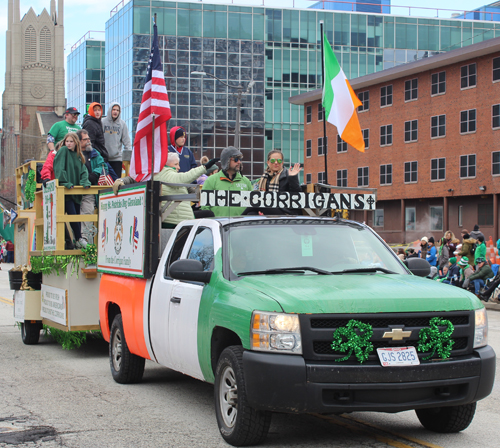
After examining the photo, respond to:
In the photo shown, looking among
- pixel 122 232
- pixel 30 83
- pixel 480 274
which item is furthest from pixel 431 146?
pixel 30 83

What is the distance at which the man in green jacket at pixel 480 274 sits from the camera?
67.6 ft

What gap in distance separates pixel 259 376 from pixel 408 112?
4967cm

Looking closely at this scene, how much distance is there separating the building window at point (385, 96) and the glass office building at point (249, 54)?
1975 cm

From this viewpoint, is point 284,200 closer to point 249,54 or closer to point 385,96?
point 385,96

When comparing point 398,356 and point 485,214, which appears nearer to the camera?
point 398,356

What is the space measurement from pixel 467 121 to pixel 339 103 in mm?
37070

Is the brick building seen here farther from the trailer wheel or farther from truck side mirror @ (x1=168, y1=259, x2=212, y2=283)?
truck side mirror @ (x1=168, y1=259, x2=212, y2=283)

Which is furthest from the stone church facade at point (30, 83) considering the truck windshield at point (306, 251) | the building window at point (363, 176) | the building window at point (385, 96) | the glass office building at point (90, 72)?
the truck windshield at point (306, 251)

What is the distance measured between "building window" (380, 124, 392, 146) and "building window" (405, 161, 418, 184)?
251 cm

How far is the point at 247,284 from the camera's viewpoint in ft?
19.0

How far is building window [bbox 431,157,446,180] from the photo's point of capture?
50156mm

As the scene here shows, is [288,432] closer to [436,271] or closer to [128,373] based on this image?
[128,373]

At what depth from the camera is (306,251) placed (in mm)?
6488

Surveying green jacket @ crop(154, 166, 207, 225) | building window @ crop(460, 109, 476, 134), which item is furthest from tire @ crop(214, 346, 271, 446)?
building window @ crop(460, 109, 476, 134)
